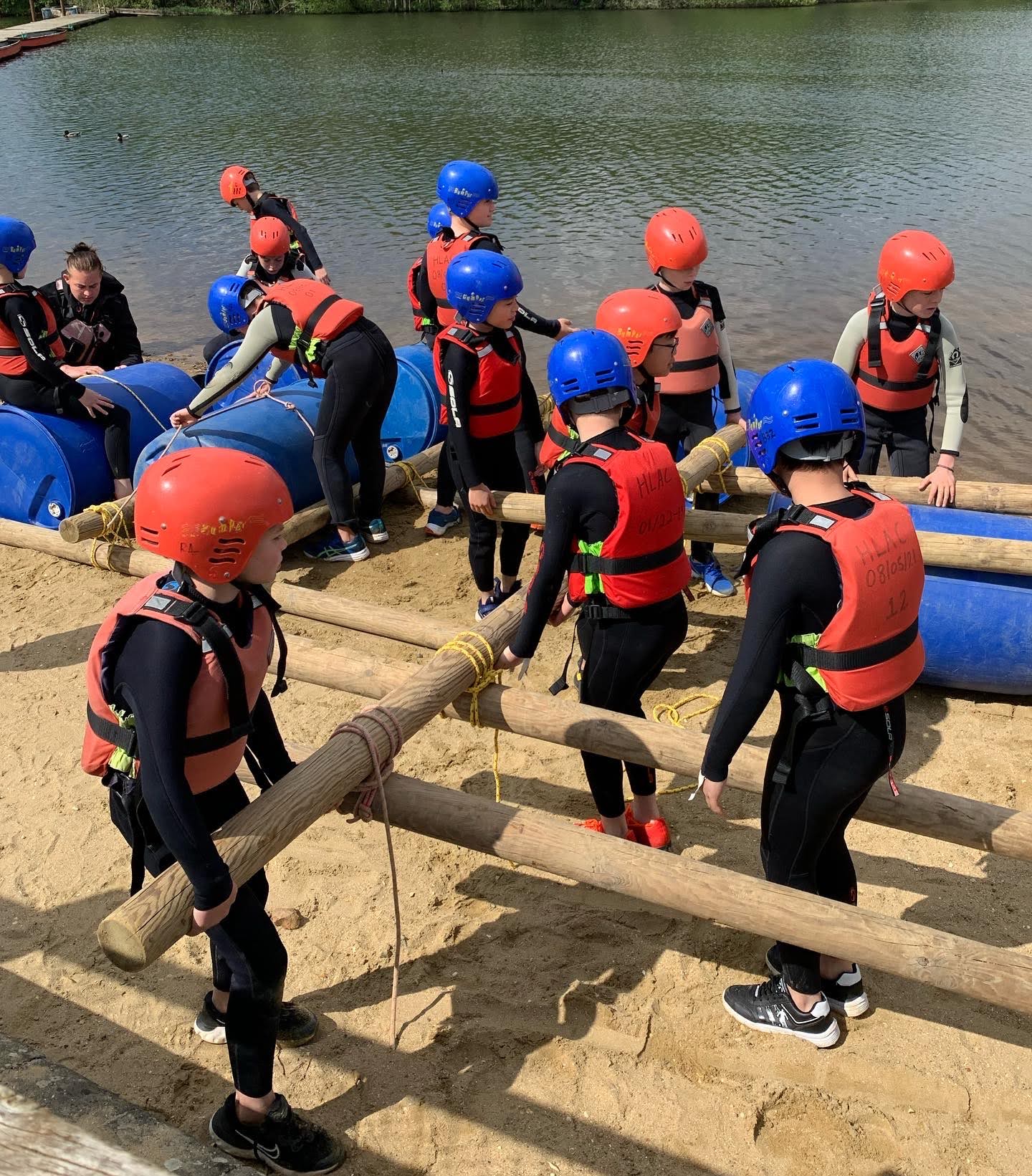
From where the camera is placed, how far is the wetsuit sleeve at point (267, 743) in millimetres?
3289

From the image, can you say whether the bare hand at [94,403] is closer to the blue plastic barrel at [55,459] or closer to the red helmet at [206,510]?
the blue plastic barrel at [55,459]

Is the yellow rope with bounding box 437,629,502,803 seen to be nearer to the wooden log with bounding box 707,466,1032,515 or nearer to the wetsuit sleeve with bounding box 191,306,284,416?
the wooden log with bounding box 707,466,1032,515

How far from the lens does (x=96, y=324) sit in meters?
8.66

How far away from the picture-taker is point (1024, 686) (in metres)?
5.56

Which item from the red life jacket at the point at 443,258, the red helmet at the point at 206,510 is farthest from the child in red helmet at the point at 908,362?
the red helmet at the point at 206,510

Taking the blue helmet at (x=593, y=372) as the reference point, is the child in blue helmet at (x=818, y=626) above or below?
below

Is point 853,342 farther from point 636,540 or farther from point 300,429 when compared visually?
point 300,429

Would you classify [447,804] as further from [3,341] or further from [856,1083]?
[3,341]

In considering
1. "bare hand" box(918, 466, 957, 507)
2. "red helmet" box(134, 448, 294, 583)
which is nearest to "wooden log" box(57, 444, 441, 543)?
"red helmet" box(134, 448, 294, 583)

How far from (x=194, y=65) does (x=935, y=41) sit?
25.0m

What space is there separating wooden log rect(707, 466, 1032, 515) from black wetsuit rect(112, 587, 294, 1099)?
3.62 metres

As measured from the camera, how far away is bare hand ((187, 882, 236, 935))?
9.02 feet

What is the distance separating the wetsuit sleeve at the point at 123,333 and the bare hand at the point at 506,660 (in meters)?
6.21

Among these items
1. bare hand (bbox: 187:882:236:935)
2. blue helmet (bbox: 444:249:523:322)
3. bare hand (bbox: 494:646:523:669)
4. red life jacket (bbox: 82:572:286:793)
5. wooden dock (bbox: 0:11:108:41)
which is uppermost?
wooden dock (bbox: 0:11:108:41)
